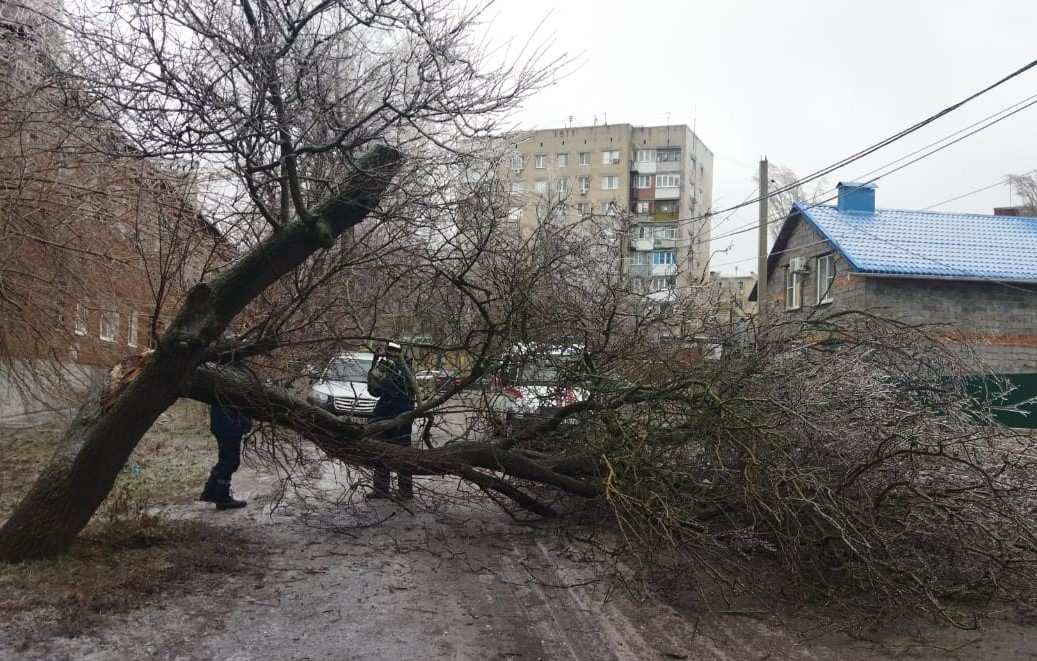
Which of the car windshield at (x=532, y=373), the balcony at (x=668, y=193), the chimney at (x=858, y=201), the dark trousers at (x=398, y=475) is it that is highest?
the balcony at (x=668, y=193)

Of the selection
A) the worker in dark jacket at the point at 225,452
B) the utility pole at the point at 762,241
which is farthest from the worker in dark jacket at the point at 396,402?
the utility pole at the point at 762,241

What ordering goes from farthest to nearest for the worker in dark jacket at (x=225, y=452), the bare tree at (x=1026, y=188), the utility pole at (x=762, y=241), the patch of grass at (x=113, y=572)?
the bare tree at (x=1026, y=188) < the utility pole at (x=762, y=241) < the worker in dark jacket at (x=225, y=452) < the patch of grass at (x=113, y=572)

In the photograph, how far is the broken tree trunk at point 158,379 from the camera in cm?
538

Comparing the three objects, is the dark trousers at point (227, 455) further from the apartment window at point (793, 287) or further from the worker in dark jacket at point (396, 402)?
the apartment window at point (793, 287)

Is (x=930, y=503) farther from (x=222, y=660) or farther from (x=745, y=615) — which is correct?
(x=222, y=660)

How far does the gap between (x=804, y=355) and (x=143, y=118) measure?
4979mm

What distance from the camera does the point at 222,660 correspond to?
4152 mm

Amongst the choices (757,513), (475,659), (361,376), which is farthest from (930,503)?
(361,376)

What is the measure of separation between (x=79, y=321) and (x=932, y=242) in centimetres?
2168

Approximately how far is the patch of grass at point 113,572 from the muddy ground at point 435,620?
61 mm

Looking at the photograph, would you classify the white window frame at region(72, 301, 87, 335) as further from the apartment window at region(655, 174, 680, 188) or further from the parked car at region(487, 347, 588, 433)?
the apartment window at region(655, 174, 680, 188)

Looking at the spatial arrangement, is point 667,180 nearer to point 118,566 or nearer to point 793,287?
point 793,287

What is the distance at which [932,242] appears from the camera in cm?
2338

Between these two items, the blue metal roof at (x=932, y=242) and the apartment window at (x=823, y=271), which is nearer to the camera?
the blue metal roof at (x=932, y=242)
